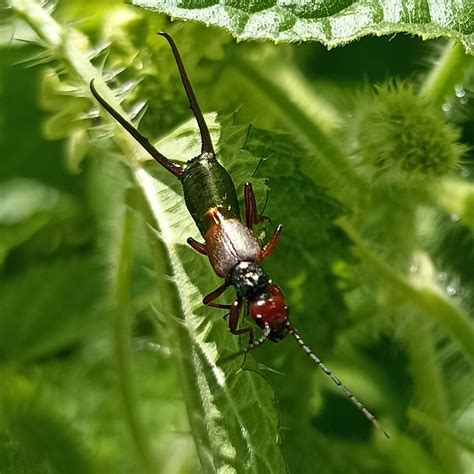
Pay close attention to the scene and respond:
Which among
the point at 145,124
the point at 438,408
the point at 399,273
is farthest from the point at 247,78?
the point at 438,408

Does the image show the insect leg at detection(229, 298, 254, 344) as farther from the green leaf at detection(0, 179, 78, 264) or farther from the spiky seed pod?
the green leaf at detection(0, 179, 78, 264)

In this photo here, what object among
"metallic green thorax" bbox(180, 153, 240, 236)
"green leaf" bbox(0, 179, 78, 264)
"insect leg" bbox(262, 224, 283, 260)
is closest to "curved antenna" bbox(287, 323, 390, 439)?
"insect leg" bbox(262, 224, 283, 260)

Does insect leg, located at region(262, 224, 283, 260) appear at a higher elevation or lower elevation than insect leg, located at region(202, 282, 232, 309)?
lower

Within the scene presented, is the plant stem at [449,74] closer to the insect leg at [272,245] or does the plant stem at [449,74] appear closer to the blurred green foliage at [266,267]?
the blurred green foliage at [266,267]

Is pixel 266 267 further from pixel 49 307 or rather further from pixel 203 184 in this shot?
pixel 49 307

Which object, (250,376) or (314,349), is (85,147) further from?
(250,376)

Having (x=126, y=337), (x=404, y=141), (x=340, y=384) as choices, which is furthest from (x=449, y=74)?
(x=126, y=337)
